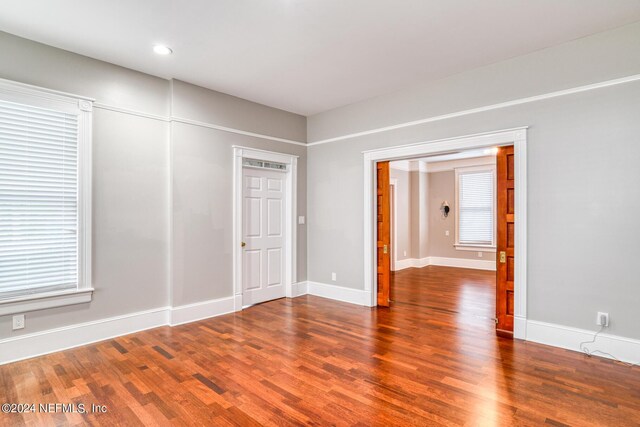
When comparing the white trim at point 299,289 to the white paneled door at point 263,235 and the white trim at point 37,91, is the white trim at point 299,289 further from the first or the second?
the white trim at point 37,91

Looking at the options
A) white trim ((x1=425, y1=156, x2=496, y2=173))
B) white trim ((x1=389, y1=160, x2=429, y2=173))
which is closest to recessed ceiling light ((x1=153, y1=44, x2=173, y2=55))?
white trim ((x1=389, y1=160, x2=429, y2=173))

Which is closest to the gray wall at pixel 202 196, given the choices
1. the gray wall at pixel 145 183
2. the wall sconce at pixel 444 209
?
the gray wall at pixel 145 183

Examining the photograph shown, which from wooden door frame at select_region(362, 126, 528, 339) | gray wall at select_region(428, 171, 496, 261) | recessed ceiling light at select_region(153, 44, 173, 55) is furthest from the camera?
gray wall at select_region(428, 171, 496, 261)

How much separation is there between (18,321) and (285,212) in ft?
11.7

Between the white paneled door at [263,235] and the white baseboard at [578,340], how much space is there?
356cm

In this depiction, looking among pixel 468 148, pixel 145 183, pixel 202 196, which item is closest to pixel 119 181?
pixel 145 183

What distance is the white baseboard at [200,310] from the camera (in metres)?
4.28

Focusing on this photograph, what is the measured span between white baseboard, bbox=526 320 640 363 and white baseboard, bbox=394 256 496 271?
482cm

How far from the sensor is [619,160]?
10.6 ft

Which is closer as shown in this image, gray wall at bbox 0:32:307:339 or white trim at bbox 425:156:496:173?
gray wall at bbox 0:32:307:339

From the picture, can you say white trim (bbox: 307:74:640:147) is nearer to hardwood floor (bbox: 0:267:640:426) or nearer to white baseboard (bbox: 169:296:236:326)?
hardwood floor (bbox: 0:267:640:426)

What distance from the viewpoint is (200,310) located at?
14.8 ft

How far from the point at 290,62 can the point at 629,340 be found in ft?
14.4

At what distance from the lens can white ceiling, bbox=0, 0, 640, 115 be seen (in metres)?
2.86
